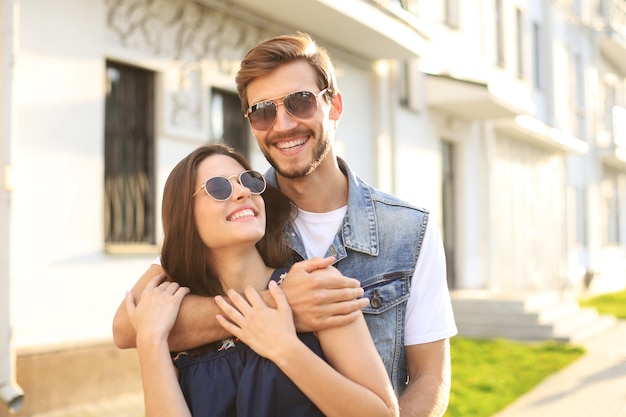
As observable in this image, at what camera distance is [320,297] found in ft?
7.39

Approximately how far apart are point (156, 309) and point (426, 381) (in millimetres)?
871

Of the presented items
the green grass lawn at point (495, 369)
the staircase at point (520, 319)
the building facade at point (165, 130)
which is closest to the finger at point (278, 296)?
the building facade at point (165, 130)

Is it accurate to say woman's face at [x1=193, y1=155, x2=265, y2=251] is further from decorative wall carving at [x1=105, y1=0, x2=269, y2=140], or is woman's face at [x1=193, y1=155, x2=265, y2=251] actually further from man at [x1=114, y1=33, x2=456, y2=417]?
decorative wall carving at [x1=105, y1=0, x2=269, y2=140]

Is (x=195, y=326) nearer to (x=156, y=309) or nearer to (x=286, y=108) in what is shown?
(x=156, y=309)

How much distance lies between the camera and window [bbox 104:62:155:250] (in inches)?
303

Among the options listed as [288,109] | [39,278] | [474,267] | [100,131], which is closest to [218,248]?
[288,109]

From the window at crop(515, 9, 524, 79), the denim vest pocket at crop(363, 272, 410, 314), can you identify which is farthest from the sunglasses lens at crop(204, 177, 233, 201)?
the window at crop(515, 9, 524, 79)

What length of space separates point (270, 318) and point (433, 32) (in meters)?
12.9

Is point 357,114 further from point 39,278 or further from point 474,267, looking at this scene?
point 39,278

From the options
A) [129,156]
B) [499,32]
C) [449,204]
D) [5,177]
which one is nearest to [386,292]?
[5,177]

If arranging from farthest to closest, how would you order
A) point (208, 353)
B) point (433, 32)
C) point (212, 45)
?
point (433, 32)
point (212, 45)
point (208, 353)

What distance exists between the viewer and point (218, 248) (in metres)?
2.50

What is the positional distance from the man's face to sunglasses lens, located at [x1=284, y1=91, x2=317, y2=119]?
0.04 ft

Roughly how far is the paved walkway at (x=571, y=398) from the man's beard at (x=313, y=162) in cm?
460
